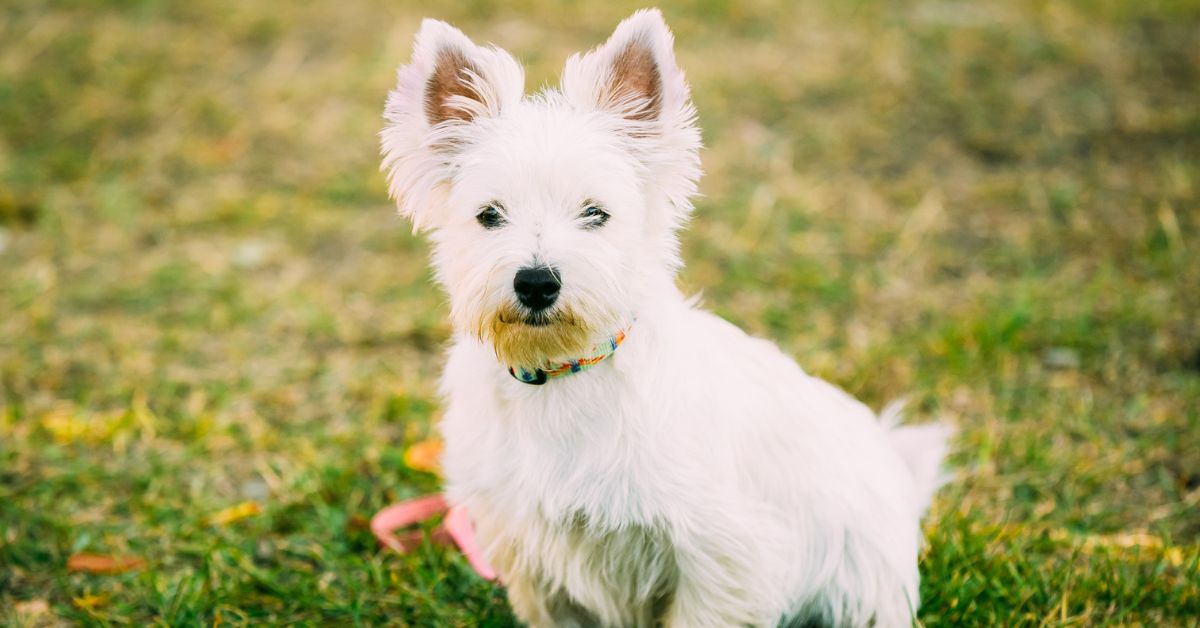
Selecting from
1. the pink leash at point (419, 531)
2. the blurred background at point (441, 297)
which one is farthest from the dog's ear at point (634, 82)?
the blurred background at point (441, 297)

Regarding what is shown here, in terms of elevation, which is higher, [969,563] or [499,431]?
[499,431]

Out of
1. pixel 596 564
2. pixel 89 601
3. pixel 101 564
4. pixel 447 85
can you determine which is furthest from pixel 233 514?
pixel 447 85

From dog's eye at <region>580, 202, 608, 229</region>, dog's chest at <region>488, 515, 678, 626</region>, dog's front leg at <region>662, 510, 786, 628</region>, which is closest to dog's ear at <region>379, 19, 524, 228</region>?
dog's eye at <region>580, 202, 608, 229</region>

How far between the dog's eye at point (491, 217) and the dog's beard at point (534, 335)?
0.78ft

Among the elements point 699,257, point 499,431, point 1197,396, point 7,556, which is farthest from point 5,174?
point 1197,396

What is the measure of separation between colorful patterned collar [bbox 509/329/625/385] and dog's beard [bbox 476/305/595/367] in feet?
0.11

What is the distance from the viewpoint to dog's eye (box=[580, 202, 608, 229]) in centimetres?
228

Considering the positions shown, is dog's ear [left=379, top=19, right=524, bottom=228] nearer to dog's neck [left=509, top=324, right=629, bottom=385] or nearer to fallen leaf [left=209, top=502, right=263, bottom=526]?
dog's neck [left=509, top=324, right=629, bottom=385]

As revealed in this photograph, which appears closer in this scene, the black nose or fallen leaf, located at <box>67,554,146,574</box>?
the black nose

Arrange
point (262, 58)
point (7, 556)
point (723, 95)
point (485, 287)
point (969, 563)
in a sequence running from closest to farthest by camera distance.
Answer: point (485, 287), point (969, 563), point (7, 556), point (723, 95), point (262, 58)

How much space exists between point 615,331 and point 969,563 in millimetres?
1341

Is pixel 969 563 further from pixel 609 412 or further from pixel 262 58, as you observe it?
pixel 262 58

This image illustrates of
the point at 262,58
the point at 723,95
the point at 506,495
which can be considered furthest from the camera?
the point at 262,58

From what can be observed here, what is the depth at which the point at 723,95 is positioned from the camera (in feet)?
21.1
